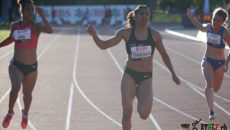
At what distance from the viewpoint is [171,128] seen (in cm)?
872

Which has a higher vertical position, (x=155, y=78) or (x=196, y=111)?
(x=196, y=111)

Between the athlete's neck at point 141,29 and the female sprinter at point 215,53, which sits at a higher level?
the athlete's neck at point 141,29

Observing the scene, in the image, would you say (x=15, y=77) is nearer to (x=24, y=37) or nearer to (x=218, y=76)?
(x=24, y=37)

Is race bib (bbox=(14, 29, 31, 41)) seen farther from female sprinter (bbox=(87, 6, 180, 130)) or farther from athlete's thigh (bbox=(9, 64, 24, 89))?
female sprinter (bbox=(87, 6, 180, 130))

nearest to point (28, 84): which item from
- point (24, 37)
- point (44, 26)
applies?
point (24, 37)

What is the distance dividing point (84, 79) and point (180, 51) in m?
10.2

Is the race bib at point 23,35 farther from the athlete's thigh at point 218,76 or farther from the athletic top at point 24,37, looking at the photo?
the athlete's thigh at point 218,76

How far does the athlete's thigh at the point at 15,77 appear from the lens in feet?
24.1

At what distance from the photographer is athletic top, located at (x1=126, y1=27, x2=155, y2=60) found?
6.95 metres

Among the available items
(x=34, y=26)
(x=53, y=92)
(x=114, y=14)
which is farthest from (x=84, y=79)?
(x=114, y=14)

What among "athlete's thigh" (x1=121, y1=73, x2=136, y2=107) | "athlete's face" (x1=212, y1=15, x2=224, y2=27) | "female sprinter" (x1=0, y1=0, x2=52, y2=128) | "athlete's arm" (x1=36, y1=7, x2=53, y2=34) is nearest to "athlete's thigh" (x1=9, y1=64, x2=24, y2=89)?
"female sprinter" (x1=0, y1=0, x2=52, y2=128)

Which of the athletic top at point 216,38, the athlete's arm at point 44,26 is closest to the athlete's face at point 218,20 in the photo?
the athletic top at point 216,38

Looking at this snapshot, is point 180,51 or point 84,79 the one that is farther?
point 180,51

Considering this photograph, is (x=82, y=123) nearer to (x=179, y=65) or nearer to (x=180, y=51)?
(x=179, y=65)
